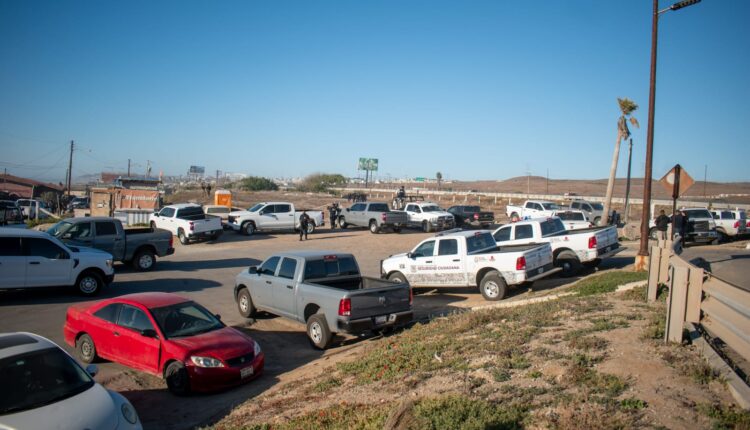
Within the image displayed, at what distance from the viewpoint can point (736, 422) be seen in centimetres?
437

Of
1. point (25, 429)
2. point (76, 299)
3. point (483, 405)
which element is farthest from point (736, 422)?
point (76, 299)

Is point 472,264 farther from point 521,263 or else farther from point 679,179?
point 679,179

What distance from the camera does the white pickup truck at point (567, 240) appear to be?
15.9 meters

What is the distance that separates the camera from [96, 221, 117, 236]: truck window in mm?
17688

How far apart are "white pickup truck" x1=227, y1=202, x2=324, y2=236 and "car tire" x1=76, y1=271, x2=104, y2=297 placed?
17.3 m

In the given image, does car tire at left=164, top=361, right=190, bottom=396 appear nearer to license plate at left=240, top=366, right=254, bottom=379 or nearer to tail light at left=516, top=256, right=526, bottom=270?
license plate at left=240, top=366, right=254, bottom=379

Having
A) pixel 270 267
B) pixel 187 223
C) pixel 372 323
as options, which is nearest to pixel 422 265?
pixel 270 267

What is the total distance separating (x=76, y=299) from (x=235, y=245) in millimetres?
13879

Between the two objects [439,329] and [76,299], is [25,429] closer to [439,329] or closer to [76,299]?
[439,329]

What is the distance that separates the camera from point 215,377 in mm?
7902

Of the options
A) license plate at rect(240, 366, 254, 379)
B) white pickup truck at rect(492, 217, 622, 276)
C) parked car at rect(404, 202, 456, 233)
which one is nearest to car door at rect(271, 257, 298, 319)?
license plate at rect(240, 366, 254, 379)

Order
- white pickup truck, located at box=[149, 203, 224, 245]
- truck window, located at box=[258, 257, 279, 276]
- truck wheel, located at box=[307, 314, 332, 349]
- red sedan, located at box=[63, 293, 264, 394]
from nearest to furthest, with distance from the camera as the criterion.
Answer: red sedan, located at box=[63, 293, 264, 394]
truck wheel, located at box=[307, 314, 332, 349]
truck window, located at box=[258, 257, 279, 276]
white pickup truck, located at box=[149, 203, 224, 245]

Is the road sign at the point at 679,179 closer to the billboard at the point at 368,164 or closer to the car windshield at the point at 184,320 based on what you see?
the car windshield at the point at 184,320

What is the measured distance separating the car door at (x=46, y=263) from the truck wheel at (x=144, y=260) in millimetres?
5078
